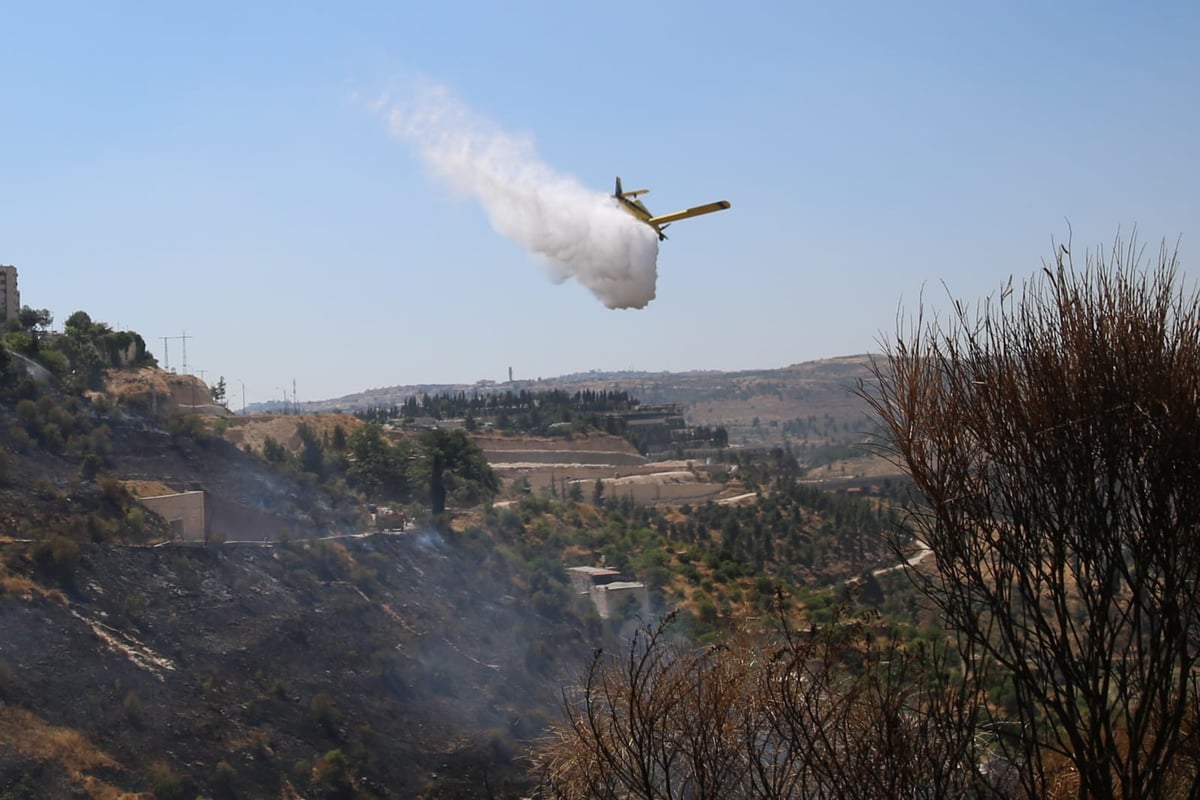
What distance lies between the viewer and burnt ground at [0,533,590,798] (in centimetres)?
2492

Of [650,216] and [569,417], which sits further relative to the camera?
[569,417]

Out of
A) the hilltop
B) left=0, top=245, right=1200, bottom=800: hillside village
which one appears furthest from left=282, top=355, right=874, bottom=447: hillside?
left=0, top=245, right=1200, bottom=800: hillside village

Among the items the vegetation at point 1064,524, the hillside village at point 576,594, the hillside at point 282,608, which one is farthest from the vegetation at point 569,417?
the vegetation at point 1064,524

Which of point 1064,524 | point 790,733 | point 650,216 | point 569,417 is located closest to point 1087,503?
point 1064,524

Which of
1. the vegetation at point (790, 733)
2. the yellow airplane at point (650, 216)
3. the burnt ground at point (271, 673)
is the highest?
the yellow airplane at point (650, 216)

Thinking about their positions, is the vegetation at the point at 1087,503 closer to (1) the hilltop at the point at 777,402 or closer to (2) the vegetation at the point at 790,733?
(2) the vegetation at the point at 790,733

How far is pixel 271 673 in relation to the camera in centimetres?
3014

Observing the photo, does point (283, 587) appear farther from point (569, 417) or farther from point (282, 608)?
point (569, 417)

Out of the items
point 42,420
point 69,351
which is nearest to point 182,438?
point 42,420

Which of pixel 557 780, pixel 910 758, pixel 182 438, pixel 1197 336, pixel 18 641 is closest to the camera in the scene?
pixel 1197 336

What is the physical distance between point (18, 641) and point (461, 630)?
42.3ft

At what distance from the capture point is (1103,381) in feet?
26.1

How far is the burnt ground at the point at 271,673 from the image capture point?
24.9 metres

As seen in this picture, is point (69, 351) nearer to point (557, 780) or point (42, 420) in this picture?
point (42, 420)
